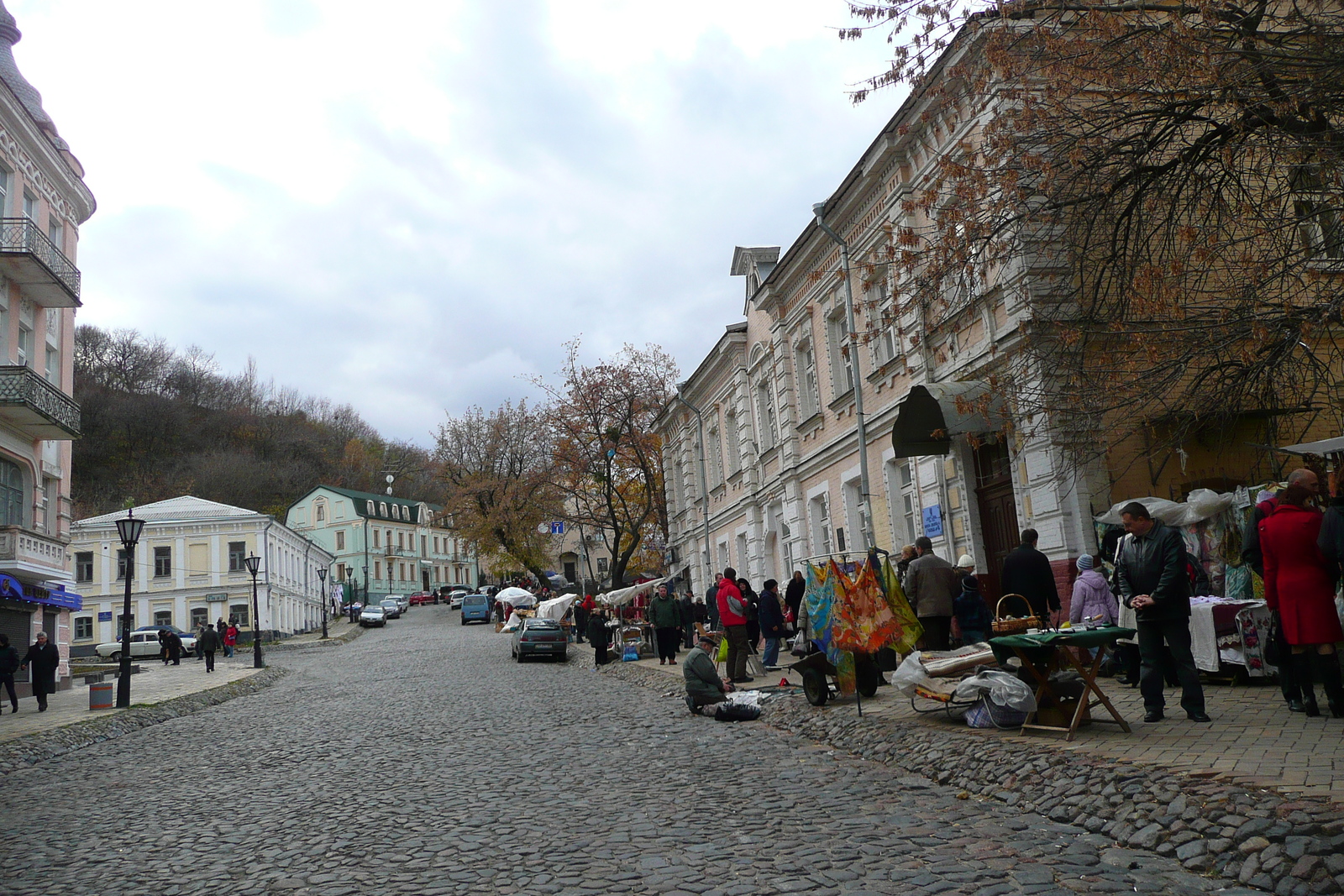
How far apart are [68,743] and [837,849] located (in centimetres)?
1398

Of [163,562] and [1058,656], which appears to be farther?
[163,562]

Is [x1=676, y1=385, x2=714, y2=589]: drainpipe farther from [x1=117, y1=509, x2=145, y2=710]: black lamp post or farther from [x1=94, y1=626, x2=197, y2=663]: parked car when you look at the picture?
[x1=94, y1=626, x2=197, y2=663]: parked car

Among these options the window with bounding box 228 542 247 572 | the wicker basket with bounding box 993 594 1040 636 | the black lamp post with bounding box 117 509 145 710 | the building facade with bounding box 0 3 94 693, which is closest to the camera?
the wicker basket with bounding box 993 594 1040 636

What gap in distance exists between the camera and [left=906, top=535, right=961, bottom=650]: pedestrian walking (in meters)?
12.0

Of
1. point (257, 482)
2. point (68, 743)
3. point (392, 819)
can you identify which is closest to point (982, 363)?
point (392, 819)

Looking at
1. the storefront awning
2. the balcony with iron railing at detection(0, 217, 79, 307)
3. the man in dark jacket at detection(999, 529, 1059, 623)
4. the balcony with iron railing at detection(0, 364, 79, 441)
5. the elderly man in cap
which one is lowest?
the elderly man in cap

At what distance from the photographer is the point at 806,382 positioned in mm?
24453

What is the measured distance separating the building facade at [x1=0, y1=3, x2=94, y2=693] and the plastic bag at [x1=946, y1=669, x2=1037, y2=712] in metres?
22.9

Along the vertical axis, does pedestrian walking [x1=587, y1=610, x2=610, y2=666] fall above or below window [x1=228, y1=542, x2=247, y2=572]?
below

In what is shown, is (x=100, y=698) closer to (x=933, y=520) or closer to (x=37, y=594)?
(x=37, y=594)

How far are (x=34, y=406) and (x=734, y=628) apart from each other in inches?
709

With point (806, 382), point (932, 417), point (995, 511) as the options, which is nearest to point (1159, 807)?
point (932, 417)

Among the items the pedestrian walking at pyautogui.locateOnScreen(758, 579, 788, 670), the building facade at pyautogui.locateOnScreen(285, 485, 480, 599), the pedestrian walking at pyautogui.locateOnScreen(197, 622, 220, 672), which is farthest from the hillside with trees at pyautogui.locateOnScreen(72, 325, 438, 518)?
the pedestrian walking at pyautogui.locateOnScreen(758, 579, 788, 670)

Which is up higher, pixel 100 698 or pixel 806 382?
pixel 806 382
